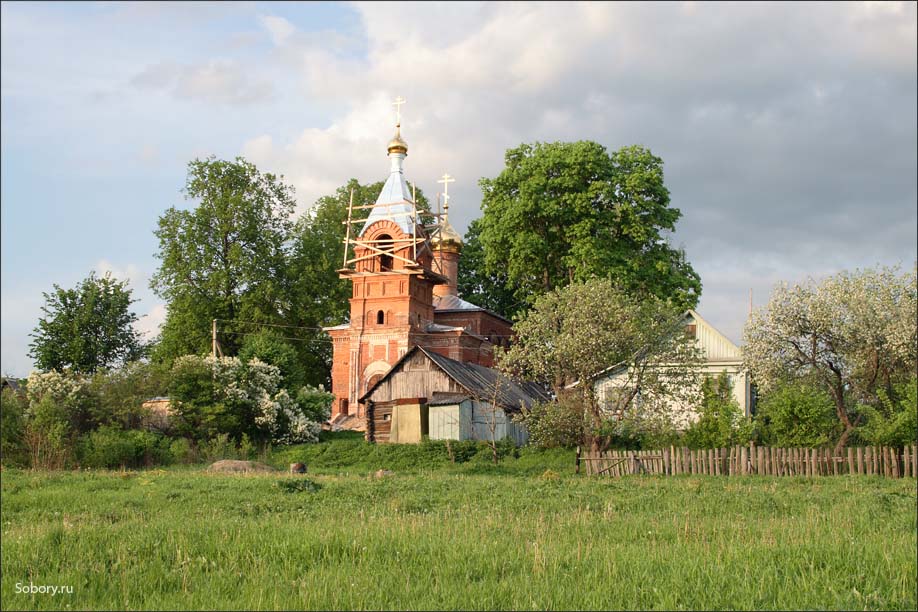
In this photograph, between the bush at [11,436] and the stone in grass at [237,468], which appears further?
Result: the bush at [11,436]

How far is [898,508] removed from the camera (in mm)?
16250

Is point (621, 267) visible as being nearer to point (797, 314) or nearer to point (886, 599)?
point (797, 314)

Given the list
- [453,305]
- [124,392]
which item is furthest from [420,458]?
[453,305]

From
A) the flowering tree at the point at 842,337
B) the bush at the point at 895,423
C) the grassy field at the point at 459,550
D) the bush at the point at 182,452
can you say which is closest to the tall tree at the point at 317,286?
the bush at the point at 182,452

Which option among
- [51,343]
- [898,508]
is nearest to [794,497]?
[898,508]

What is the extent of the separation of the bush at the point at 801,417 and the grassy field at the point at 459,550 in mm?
10028

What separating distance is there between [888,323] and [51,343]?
127 ft

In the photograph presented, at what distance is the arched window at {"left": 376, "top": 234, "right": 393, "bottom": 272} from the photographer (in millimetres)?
51656

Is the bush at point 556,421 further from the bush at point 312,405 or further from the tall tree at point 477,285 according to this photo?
the tall tree at point 477,285

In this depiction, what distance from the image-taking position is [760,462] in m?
26.0

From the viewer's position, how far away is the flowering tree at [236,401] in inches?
1442

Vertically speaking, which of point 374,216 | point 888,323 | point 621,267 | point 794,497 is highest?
point 374,216

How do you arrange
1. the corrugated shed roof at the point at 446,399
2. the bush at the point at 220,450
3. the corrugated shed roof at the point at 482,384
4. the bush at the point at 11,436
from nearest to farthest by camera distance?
the bush at the point at 11,436
the bush at the point at 220,450
the corrugated shed roof at the point at 446,399
the corrugated shed roof at the point at 482,384

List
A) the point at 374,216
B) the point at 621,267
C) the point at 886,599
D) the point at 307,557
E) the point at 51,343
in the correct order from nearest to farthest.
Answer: the point at 886,599
the point at 307,557
the point at 621,267
the point at 51,343
the point at 374,216
